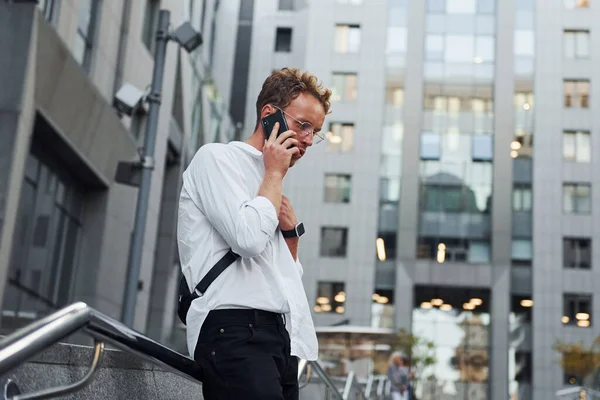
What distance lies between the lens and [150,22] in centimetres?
2334

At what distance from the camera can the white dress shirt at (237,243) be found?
2.96 meters

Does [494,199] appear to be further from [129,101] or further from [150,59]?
[129,101]

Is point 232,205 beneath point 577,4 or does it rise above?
beneath

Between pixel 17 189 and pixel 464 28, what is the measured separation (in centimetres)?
4423

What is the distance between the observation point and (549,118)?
52594 millimetres

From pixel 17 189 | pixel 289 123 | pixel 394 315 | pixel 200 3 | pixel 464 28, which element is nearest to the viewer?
pixel 289 123

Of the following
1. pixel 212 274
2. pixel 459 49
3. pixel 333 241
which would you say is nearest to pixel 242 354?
pixel 212 274

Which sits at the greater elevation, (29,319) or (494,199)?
(494,199)

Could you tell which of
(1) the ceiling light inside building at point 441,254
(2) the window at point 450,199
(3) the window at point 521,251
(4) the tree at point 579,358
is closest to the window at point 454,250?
(1) the ceiling light inside building at point 441,254

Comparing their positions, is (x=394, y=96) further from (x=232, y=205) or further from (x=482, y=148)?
(x=232, y=205)

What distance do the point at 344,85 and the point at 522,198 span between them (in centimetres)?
1221

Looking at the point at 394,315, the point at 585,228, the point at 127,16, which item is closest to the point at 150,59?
the point at 127,16

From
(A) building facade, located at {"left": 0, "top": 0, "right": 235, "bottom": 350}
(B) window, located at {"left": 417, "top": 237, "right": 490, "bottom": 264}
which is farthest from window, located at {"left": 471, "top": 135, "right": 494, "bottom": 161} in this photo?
(A) building facade, located at {"left": 0, "top": 0, "right": 235, "bottom": 350}

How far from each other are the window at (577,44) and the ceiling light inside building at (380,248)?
15.1 m
